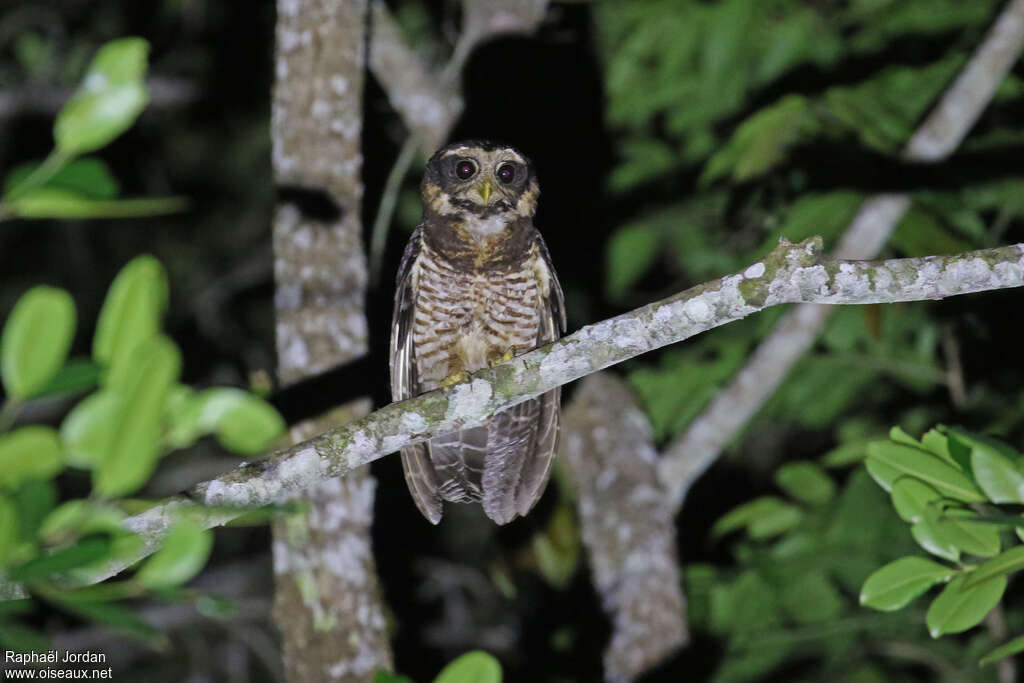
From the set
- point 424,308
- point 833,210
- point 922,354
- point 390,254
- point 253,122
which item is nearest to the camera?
point 424,308

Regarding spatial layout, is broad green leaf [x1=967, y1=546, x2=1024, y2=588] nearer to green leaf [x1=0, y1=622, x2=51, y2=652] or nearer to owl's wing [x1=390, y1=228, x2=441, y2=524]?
green leaf [x1=0, y1=622, x2=51, y2=652]

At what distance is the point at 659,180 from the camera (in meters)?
5.59

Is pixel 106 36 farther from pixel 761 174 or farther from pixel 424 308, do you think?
pixel 761 174

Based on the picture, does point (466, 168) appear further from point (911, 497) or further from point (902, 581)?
point (902, 581)

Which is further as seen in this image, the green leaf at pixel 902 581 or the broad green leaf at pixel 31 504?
the green leaf at pixel 902 581

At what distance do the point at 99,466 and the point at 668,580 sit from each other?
3.65 m

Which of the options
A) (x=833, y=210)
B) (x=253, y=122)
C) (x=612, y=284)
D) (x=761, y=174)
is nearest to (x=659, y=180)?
(x=612, y=284)

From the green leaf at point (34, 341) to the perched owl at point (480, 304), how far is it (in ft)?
8.51

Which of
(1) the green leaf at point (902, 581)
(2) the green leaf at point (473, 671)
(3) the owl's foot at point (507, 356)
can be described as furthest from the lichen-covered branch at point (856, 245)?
(2) the green leaf at point (473, 671)

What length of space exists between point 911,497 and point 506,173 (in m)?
2.20

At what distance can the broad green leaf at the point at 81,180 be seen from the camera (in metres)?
1.21

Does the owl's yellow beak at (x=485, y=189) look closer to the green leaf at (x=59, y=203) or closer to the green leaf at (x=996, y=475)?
the green leaf at (x=996, y=475)

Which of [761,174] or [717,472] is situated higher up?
[761,174]

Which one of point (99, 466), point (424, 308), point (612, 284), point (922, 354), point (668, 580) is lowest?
point (668, 580)
